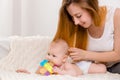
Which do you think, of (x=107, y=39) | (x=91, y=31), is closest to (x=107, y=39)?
(x=107, y=39)

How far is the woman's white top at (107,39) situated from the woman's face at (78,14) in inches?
5.1

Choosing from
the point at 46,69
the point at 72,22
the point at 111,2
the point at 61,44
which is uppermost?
the point at 111,2

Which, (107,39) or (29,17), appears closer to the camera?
(107,39)

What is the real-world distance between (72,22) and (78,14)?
5.6 inches

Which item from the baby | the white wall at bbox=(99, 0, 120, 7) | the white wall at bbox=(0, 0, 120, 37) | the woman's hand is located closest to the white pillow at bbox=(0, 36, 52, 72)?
the baby

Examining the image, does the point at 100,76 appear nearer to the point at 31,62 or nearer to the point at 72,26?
the point at 72,26

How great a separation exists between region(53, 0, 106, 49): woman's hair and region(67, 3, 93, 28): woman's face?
15mm

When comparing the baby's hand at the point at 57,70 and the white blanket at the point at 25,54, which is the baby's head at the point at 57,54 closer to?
the baby's hand at the point at 57,70

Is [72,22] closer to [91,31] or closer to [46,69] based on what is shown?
[91,31]

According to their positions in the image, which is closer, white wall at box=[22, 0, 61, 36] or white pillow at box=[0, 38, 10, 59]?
white pillow at box=[0, 38, 10, 59]

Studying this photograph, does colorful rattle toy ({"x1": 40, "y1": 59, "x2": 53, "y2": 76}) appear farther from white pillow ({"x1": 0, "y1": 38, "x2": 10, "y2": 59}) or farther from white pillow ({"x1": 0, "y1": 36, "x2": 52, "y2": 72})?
white pillow ({"x1": 0, "y1": 38, "x2": 10, "y2": 59})

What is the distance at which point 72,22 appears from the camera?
4.78ft

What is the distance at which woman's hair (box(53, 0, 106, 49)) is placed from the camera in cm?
132

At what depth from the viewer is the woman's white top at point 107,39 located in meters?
1.42
